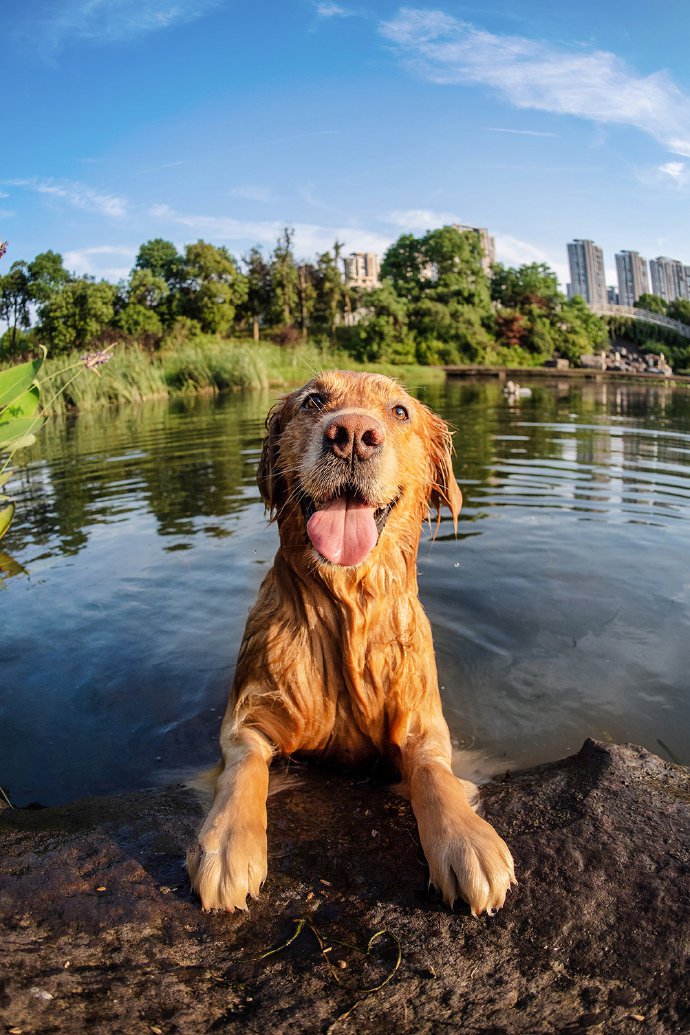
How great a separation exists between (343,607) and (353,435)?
0.82m

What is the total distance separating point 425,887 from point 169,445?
1433 centimetres

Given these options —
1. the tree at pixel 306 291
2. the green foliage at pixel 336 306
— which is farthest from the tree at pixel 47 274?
the tree at pixel 306 291

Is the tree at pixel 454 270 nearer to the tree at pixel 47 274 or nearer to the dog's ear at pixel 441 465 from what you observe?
the tree at pixel 47 274

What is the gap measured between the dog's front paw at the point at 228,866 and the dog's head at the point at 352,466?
117cm

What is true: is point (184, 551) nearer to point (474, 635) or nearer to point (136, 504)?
point (136, 504)

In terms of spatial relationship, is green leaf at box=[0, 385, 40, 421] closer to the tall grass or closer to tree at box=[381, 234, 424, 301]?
the tall grass

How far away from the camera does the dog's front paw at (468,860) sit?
7.86 ft

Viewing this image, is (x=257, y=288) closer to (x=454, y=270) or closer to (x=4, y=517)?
(x=454, y=270)

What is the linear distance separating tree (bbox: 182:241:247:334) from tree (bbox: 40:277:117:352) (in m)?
8.38

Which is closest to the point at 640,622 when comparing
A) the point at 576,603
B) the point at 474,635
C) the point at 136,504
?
the point at 576,603

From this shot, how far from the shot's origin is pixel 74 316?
4881 cm

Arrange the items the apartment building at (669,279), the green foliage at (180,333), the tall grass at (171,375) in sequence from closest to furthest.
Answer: the tall grass at (171,375)
the green foliage at (180,333)
the apartment building at (669,279)

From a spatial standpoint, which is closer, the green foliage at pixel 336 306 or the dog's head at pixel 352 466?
the dog's head at pixel 352 466

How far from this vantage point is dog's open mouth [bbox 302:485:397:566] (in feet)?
10.5
